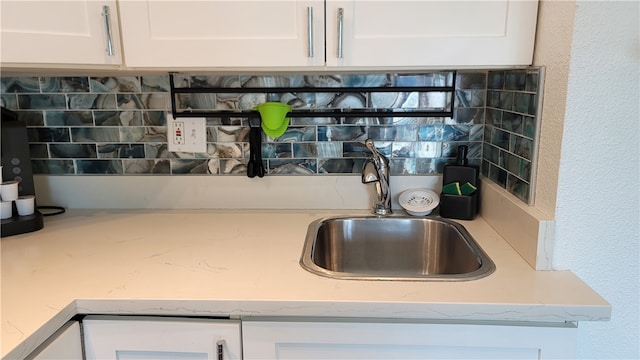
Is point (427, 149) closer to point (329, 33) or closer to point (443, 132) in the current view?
point (443, 132)

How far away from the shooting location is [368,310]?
906 mm

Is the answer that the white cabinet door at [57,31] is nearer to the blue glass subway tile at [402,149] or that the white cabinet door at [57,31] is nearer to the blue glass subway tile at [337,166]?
the blue glass subway tile at [337,166]

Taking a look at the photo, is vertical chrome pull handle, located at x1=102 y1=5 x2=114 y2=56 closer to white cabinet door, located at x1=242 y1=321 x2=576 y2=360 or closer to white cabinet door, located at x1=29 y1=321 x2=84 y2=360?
white cabinet door, located at x1=29 y1=321 x2=84 y2=360

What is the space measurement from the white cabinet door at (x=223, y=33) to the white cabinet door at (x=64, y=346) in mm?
650

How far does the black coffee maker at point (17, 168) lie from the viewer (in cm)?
129

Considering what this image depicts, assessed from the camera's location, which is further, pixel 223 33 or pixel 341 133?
pixel 341 133

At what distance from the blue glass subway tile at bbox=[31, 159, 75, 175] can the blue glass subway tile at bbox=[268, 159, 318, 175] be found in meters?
0.68

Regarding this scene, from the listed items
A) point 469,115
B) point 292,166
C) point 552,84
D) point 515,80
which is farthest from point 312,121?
point 552,84

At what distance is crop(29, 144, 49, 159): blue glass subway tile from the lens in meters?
1.52

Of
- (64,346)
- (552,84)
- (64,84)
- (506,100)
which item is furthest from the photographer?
(64,84)

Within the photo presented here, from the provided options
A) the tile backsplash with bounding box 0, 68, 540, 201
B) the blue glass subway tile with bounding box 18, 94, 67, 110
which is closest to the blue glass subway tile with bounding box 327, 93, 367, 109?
the tile backsplash with bounding box 0, 68, 540, 201

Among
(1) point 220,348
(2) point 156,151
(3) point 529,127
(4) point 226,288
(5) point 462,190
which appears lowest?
(1) point 220,348

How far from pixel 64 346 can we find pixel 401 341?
0.68 metres

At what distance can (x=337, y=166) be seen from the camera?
4.94 feet
